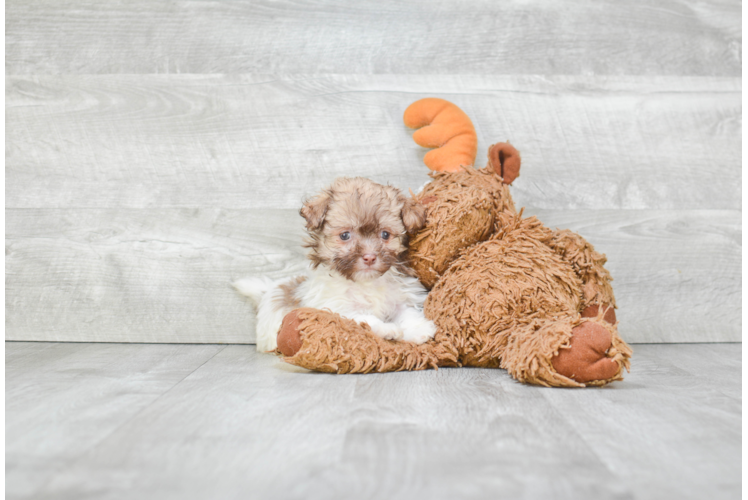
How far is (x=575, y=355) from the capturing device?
1.11 metres

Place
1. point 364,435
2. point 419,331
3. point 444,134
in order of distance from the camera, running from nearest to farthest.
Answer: point 364,435 → point 419,331 → point 444,134

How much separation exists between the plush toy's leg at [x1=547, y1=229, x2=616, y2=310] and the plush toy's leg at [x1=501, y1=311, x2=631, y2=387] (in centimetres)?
21

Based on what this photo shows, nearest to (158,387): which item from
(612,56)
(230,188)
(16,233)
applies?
(230,188)

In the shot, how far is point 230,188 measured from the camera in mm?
1706

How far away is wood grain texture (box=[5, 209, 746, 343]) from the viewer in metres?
1.71

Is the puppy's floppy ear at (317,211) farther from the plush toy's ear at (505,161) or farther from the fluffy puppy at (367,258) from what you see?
the plush toy's ear at (505,161)

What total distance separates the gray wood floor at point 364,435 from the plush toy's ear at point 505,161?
51 cm

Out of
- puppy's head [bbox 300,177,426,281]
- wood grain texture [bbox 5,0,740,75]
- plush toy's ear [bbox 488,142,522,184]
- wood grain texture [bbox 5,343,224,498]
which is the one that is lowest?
wood grain texture [bbox 5,343,224,498]

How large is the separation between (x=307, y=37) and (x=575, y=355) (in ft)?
3.93

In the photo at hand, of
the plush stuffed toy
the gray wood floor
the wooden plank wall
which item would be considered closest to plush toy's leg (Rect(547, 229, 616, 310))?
the plush stuffed toy

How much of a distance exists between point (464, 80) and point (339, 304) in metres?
0.81

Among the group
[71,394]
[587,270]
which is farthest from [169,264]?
[587,270]

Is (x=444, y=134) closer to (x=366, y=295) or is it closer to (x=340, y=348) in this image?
(x=366, y=295)

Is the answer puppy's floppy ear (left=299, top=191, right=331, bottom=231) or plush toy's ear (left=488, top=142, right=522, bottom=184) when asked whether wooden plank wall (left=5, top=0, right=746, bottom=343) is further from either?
puppy's floppy ear (left=299, top=191, right=331, bottom=231)
